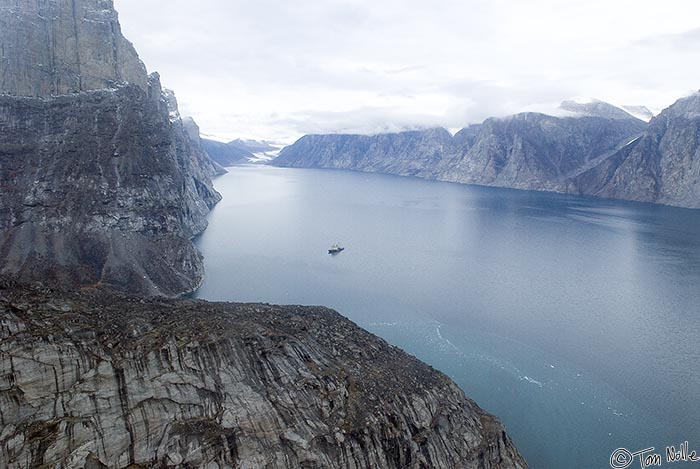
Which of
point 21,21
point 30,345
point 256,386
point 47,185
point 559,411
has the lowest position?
point 559,411

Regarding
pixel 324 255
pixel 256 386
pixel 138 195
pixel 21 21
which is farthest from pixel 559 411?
pixel 21 21

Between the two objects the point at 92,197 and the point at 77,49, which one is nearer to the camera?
the point at 92,197

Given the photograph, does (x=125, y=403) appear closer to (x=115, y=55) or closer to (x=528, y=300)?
(x=528, y=300)

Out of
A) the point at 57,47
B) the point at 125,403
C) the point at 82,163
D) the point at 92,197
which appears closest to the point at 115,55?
the point at 57,47

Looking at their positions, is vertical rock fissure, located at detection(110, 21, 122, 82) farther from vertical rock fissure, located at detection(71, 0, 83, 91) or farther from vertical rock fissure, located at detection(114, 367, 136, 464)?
vertical rock fissure, located at detection(114, 367, 136, 464)

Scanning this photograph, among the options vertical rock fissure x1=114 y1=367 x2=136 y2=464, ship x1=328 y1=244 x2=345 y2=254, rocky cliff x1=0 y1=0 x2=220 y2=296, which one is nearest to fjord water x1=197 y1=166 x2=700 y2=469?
ship x1=328 y1=244 x2=345 y2=254

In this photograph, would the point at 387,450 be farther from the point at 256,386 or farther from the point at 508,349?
the point at 508,349
